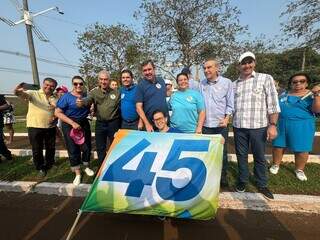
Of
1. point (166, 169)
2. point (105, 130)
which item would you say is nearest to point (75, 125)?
point (105, 130)

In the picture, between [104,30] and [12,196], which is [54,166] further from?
[104,30]

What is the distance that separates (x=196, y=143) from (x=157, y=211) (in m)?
0.94

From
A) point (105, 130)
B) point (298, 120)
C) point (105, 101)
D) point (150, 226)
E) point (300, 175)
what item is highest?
point (105, 101)

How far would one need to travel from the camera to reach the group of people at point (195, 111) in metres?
4.54

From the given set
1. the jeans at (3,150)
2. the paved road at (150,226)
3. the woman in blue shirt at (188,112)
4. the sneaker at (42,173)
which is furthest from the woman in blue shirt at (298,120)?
the jeans at (3,150)

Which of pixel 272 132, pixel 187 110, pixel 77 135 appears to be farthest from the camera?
pixel 77 135

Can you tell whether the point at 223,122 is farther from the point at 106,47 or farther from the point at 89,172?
the point at 106,47

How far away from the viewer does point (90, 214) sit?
4.34 m

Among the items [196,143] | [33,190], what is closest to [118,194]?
[196,143]

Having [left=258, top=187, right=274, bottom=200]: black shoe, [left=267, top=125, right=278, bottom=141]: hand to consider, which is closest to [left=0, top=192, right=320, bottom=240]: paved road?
[left=258, top=187, right=274, bottom=200]: black shoe

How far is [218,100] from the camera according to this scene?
4680mm

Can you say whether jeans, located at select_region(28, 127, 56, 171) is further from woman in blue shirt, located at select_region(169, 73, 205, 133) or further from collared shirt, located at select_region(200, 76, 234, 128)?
collared shirt, located at select_region(200, 76, 234, 128)

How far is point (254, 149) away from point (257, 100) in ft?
2.42

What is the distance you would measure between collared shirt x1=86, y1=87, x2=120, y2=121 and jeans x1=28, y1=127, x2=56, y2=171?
123 centimetres
